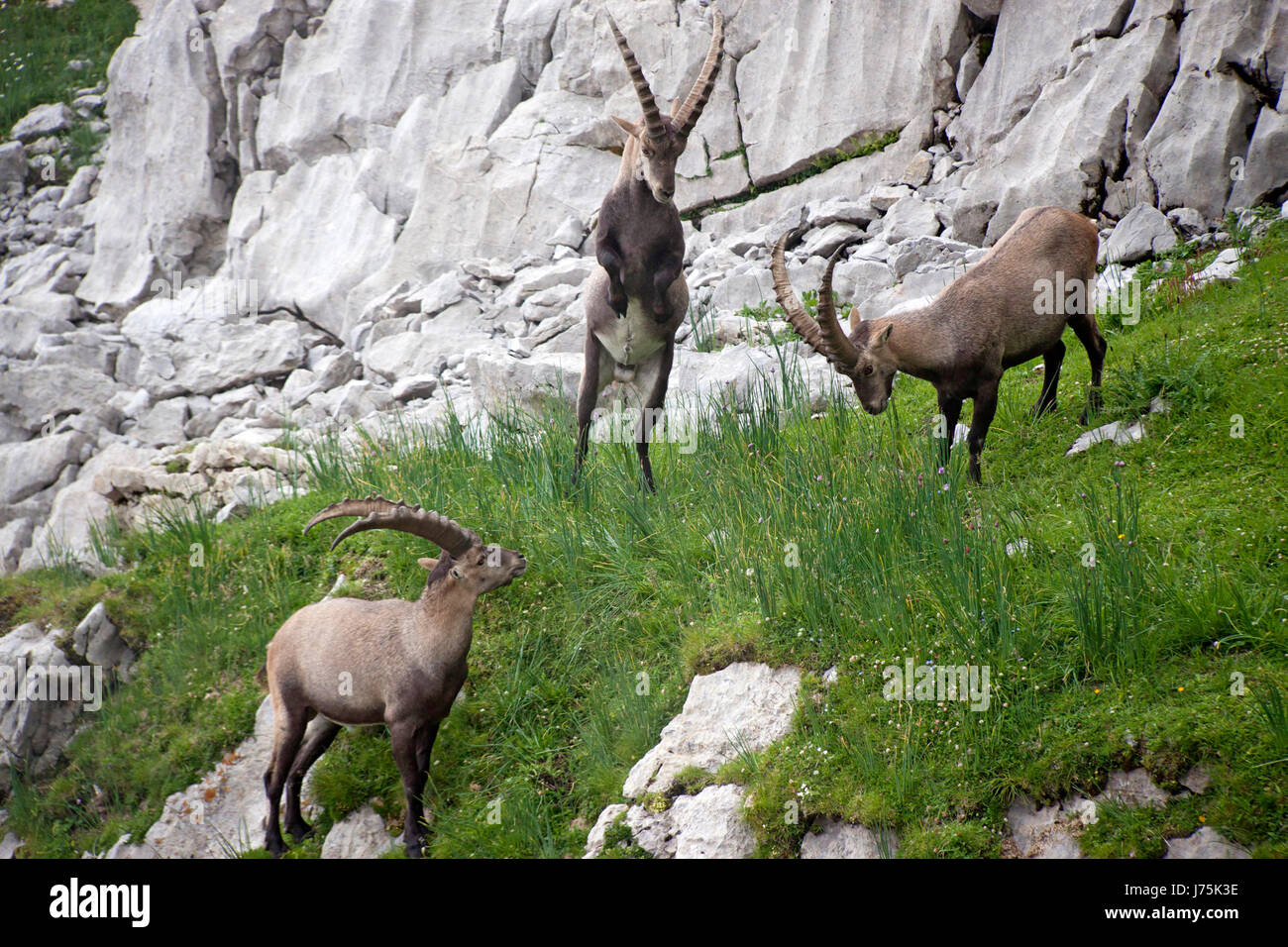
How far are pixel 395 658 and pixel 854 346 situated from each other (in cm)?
347

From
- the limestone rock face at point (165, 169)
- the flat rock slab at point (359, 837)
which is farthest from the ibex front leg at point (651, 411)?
the limestone rock face at point (165, 169)

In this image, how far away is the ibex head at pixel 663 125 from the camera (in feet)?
19.1

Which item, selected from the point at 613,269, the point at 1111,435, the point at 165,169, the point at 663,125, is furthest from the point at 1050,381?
the point at 165,169

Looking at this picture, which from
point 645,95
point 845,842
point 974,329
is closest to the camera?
point 845,842

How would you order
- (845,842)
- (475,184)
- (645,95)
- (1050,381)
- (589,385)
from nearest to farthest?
(845,842) → (645,95) → (1050,381) → (589,385) → (475,184)

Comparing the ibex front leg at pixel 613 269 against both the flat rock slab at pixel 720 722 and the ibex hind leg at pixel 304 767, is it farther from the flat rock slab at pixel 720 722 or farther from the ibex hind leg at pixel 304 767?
the ibex hind leg at pixel 304 767

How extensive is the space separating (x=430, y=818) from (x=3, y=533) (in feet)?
35.0

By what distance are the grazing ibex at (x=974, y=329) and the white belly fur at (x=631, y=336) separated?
42.4 inches

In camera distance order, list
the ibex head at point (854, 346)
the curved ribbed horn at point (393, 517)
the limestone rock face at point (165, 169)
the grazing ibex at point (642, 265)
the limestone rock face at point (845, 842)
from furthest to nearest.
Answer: the limestone rock face at point (165, 169) → the ibex head at point (854, 346) → the grazing ibex at point (642, 265) → the curved ribbed horn at point (393, 517) → the limestone rock face at point (845, 842)

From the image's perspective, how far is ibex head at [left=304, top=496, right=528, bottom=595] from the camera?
192 inches

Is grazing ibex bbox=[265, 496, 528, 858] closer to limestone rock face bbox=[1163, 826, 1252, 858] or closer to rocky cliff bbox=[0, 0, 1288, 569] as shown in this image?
limestone rock face bbox=[1163, 826, 1252, 858]

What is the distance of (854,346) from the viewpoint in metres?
6.32

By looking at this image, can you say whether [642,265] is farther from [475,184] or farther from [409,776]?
[475,184]
